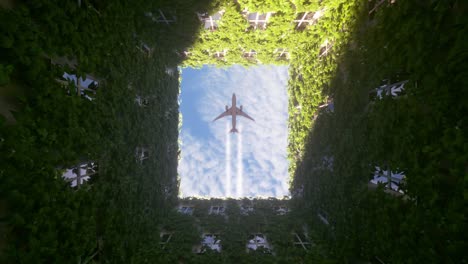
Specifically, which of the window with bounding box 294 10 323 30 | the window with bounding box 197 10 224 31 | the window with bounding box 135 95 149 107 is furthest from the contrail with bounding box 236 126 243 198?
the window with bounding box 135 95 149 107

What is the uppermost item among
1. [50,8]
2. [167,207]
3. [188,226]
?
[50,8]

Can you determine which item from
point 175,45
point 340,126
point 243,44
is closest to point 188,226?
point 340,126

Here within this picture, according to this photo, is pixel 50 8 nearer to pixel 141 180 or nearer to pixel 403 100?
pixel 141 180

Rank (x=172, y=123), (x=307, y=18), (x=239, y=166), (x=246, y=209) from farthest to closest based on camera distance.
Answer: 1. (x=239, y=166)
2. (x=246, y=209)
3. (x=172, y=123)
4. (x=307, y=18)

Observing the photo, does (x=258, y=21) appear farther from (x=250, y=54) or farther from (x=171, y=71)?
(x=171, y=71)

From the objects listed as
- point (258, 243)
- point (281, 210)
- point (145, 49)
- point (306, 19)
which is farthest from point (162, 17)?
point (281, 210)

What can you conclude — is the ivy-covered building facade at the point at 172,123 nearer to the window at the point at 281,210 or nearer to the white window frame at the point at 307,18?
the white window frame at the point at 307,18
